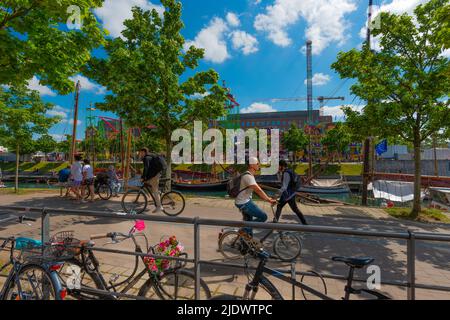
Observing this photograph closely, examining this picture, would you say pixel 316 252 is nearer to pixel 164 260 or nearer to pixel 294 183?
pixel 294 183

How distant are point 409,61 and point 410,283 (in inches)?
389

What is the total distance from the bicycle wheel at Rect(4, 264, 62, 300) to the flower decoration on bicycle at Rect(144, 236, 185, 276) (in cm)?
97


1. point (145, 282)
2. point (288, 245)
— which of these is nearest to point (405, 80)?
point (288, 245)

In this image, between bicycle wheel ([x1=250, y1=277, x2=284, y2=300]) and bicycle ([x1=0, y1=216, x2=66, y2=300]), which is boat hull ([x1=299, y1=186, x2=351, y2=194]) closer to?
bicycle wheel ([x1=250, y1=277, x2=284, y2=300])

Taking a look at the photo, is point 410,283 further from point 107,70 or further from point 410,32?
point 107,70

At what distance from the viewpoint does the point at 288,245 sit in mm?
4875

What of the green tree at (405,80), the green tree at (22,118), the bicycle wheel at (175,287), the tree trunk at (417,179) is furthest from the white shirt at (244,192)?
the green tree at (22,118)

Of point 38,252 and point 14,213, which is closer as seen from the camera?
point 38,252

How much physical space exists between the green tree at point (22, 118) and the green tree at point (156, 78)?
15.8 feet

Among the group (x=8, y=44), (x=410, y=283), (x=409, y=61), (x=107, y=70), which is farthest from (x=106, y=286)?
(x=409, y=61)

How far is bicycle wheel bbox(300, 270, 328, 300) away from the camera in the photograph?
2406 millimetres

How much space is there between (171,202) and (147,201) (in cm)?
78
